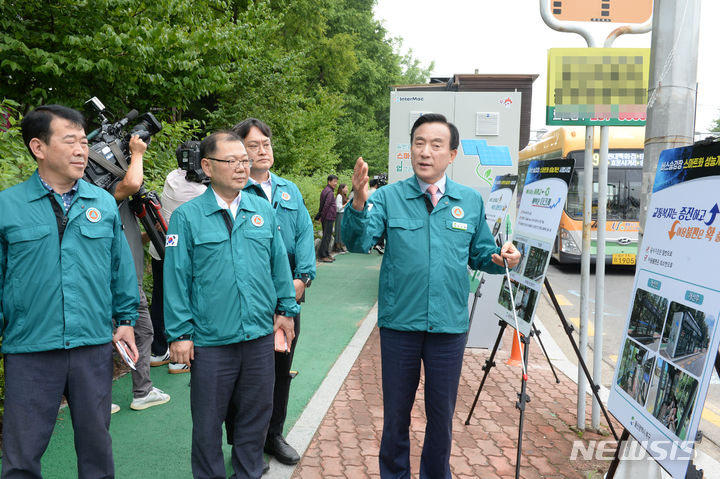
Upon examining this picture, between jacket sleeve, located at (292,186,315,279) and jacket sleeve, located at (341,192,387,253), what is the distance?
52cm

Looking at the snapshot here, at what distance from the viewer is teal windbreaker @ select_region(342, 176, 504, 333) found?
276 cm

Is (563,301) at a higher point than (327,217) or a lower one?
lower

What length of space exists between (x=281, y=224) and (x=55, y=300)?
1287 millimetres

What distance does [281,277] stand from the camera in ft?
9.45

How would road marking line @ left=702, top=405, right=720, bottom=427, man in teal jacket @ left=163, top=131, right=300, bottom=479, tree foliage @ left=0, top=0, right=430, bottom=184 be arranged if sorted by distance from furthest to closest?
tree foliage @ left=0, top=0, right=430, bottom=184 → road marking line @ left=702, top=405, right=720, bottom=427 → man in teal jacket @ left=163, top=131, right=300, bottom=479

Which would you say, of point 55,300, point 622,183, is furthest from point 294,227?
point 622,183

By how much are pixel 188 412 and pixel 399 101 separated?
502 cm

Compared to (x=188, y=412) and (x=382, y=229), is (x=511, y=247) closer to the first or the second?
(x=382, y=229)

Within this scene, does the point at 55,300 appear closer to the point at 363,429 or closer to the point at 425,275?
the point at 425,275

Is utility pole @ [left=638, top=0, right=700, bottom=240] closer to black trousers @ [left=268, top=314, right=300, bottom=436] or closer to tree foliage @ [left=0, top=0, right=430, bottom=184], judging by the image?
black trousers @ [left=268, top=314, right=300, bottom=436]

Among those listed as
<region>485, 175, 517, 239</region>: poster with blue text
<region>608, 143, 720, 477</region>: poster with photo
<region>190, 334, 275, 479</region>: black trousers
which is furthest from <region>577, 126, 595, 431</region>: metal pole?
<region>190, 334, 275, 479</region>: black trousers

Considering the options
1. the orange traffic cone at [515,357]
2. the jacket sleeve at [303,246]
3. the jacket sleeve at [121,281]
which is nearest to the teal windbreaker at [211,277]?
the jacket sleeve at [121,281]

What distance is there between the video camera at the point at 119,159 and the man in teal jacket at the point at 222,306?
3.43 ft

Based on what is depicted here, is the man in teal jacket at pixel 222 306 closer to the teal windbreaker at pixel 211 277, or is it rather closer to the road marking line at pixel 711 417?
the teal windbreaker at pixel 211 277
